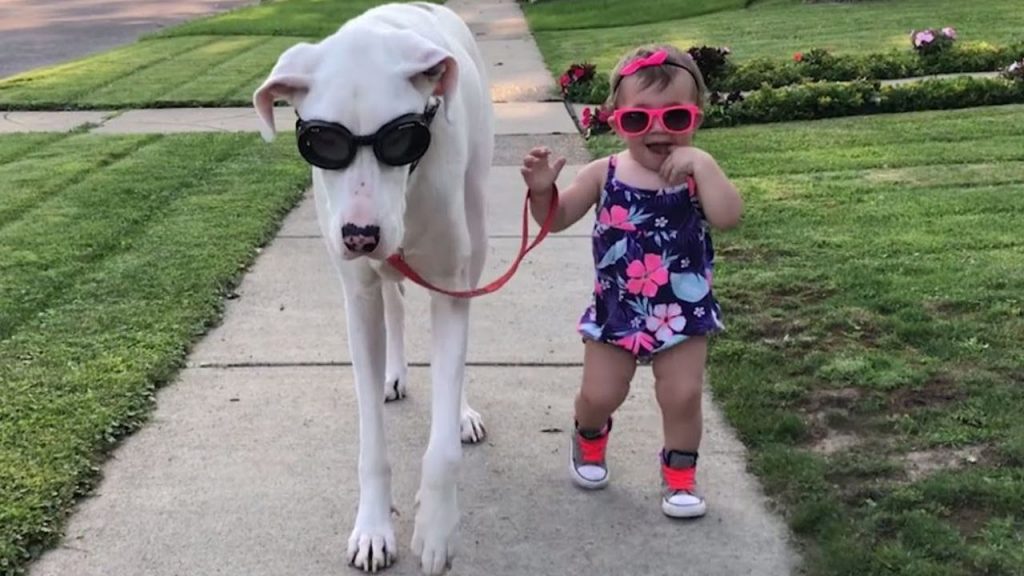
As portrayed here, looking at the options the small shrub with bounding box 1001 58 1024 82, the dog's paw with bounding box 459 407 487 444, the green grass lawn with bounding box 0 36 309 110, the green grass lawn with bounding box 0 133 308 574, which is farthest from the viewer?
the green grass lawn with bounding box 0 36 309 110

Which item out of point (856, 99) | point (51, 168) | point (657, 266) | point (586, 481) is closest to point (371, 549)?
point (586, 481)

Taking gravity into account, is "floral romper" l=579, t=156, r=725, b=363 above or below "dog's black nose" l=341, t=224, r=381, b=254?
below

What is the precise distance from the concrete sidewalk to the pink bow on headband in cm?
131

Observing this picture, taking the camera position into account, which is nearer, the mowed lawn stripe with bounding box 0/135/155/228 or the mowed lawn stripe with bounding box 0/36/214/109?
the mowed lawn stripe with bounding box 0/135/155/228

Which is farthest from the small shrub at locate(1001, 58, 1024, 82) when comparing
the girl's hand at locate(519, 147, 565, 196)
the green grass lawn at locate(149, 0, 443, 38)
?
the green grass lawn at locate(149, 0, 443, 38)

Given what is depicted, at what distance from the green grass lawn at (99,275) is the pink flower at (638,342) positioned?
1.80 metres

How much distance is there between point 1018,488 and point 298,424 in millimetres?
2426

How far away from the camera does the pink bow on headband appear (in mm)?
3520

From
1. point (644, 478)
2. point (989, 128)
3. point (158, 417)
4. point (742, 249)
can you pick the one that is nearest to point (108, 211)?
point (158, 417)

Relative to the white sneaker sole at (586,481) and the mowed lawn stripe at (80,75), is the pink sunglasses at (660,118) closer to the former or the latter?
the white sneaker sole at (586,481)

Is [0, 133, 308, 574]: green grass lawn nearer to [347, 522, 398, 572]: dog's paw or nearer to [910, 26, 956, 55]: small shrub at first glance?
[347, 522, 398, 572]: dog's paw

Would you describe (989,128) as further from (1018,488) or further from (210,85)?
(210,85)

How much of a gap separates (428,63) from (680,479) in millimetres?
1564

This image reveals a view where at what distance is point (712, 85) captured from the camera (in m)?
10.5
